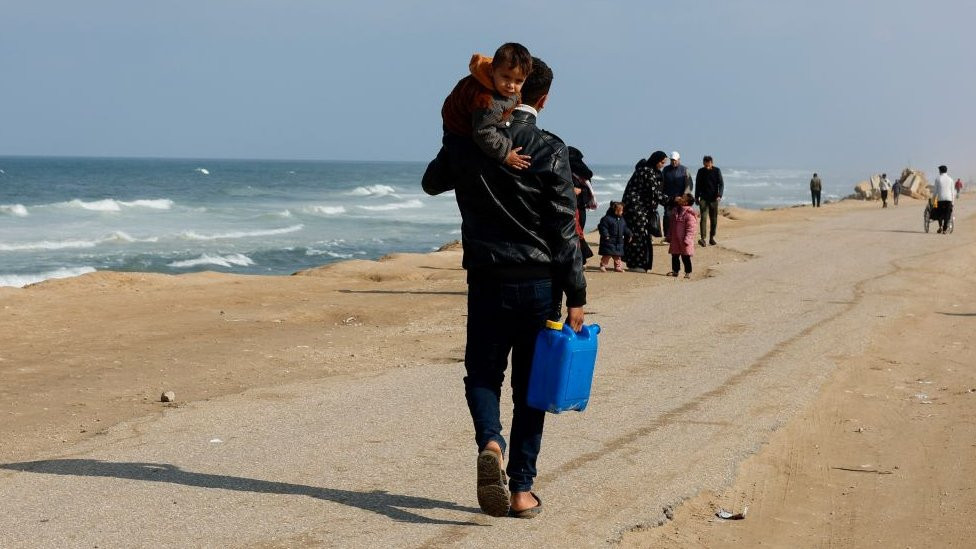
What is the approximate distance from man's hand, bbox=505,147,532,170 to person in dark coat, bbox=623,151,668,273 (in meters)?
11.6

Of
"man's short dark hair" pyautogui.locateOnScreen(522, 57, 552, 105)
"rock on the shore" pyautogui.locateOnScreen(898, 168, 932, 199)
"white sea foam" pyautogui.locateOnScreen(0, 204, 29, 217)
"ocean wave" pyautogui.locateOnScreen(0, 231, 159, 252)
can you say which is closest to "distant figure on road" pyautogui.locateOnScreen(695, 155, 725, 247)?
"man's short dark hair" pyautogui.locateOnScreen(522, 57, 552, 105)

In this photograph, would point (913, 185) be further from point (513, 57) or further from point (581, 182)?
point (513, 57)

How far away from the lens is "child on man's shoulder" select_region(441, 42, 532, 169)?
4.65m

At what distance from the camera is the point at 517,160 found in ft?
15.5

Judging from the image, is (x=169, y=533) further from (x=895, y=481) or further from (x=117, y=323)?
(x=117, y=323)

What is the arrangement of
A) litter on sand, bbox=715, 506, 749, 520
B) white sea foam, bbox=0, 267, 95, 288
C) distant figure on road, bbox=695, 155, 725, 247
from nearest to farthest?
litter on sand, bbox=715, 506, 749, 520
distant figure on road, bbox=695, 155, 725, 247
white sea foam, bbox=0, 267, 95, 288

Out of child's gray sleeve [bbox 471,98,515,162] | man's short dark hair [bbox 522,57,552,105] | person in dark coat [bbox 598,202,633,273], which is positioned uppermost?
man's short dark hair [bbox 522,57,552,105]

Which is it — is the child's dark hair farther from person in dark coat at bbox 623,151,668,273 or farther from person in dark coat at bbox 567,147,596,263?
person in dark coat at bbox 623,151,668,273

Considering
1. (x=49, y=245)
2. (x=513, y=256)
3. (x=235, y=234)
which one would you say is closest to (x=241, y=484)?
(x=513, y=256)

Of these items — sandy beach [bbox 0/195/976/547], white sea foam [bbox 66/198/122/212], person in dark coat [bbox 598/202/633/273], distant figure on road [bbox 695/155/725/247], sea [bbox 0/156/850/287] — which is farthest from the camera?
white sea foam [bbox 66/198/122/212]

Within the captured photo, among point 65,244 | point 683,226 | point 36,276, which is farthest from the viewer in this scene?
point 65,244

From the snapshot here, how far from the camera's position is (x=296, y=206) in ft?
211

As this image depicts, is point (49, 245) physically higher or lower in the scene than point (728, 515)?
lower

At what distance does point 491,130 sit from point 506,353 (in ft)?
3.13
